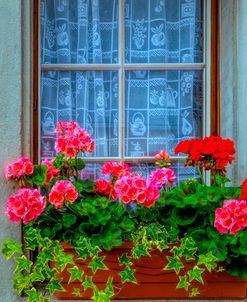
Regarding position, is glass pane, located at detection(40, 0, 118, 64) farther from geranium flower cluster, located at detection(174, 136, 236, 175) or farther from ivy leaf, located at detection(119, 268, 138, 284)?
ivy leaf, located at detection(119, 268, 138, 284)

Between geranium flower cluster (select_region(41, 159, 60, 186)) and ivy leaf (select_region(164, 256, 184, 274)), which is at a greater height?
geranium flower cluster (select_region(41, 159, 60, 186))

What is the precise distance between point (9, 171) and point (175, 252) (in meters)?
0.77

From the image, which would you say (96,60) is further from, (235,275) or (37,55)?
(235,275)

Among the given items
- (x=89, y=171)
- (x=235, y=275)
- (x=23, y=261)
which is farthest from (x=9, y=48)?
(x=235, y=275)

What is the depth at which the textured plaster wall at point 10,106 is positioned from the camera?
253 cm

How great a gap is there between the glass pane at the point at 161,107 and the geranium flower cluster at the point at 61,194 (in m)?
0.68

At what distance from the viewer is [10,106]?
2541 mm

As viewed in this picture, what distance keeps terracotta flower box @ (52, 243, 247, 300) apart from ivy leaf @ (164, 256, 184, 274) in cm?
10

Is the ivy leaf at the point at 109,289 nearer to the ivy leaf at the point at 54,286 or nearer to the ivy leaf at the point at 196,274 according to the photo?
the ivy leaf at the point at 54,286

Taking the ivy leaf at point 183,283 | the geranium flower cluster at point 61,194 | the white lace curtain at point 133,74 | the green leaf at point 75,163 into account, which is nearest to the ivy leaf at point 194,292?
the ivy leaf at point 183,283

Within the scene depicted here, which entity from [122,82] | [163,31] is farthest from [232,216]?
[163,31]

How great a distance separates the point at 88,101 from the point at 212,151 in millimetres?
791

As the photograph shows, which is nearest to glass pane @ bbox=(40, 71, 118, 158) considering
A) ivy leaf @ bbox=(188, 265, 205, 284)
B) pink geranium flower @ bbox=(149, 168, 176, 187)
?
pink geranium flower @ bbox=(149, 168, 176, 187)

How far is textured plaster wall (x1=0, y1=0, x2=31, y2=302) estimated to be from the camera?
8.30 ft
